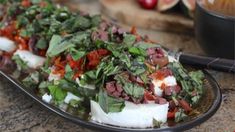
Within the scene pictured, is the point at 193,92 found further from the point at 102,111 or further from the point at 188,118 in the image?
the point at 102,111

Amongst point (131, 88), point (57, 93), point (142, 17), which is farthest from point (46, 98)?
point (142, 17)

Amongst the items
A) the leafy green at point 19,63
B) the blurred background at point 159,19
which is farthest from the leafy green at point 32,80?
the blurred background at point 159,19

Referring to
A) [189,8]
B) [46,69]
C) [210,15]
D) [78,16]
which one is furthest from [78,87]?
[189,8]

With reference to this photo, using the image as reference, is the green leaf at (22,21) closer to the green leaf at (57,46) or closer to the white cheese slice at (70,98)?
the green leaf at (57,46)

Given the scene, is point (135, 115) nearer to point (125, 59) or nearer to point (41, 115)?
point (125, 59)

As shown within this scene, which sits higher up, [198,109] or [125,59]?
[125,59]

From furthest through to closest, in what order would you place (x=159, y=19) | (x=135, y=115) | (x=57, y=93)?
(x=159, y=19) → (x=57, y=93) → (x=135, y=115)
